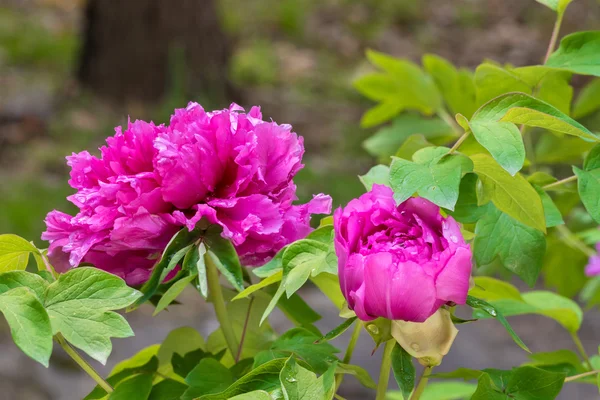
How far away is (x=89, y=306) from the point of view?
46cm

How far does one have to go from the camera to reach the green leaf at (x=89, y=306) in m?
0.45

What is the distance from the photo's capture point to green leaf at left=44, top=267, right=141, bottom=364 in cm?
45

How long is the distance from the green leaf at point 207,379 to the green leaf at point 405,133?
1.47 ft

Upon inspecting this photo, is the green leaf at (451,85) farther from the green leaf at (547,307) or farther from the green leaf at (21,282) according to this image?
the green leaf at (21,282)

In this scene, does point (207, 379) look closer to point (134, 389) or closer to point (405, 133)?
point (134, 389)

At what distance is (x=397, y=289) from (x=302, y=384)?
0.08 m

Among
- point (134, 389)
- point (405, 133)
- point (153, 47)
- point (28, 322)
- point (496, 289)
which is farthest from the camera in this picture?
point (153, 47)

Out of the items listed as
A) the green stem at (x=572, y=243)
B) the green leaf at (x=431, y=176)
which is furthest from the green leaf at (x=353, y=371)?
the green stem at (x=572, y=243)

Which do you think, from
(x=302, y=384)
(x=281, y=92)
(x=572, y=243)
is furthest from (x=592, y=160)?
(x=281, y=92)

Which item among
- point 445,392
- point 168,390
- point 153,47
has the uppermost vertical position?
point 168,390

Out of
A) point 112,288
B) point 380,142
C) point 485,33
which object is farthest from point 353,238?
point 485,33

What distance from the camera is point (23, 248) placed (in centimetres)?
52

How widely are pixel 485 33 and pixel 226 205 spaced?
5828 mm

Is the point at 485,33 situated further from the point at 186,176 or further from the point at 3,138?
the point at 186,176
